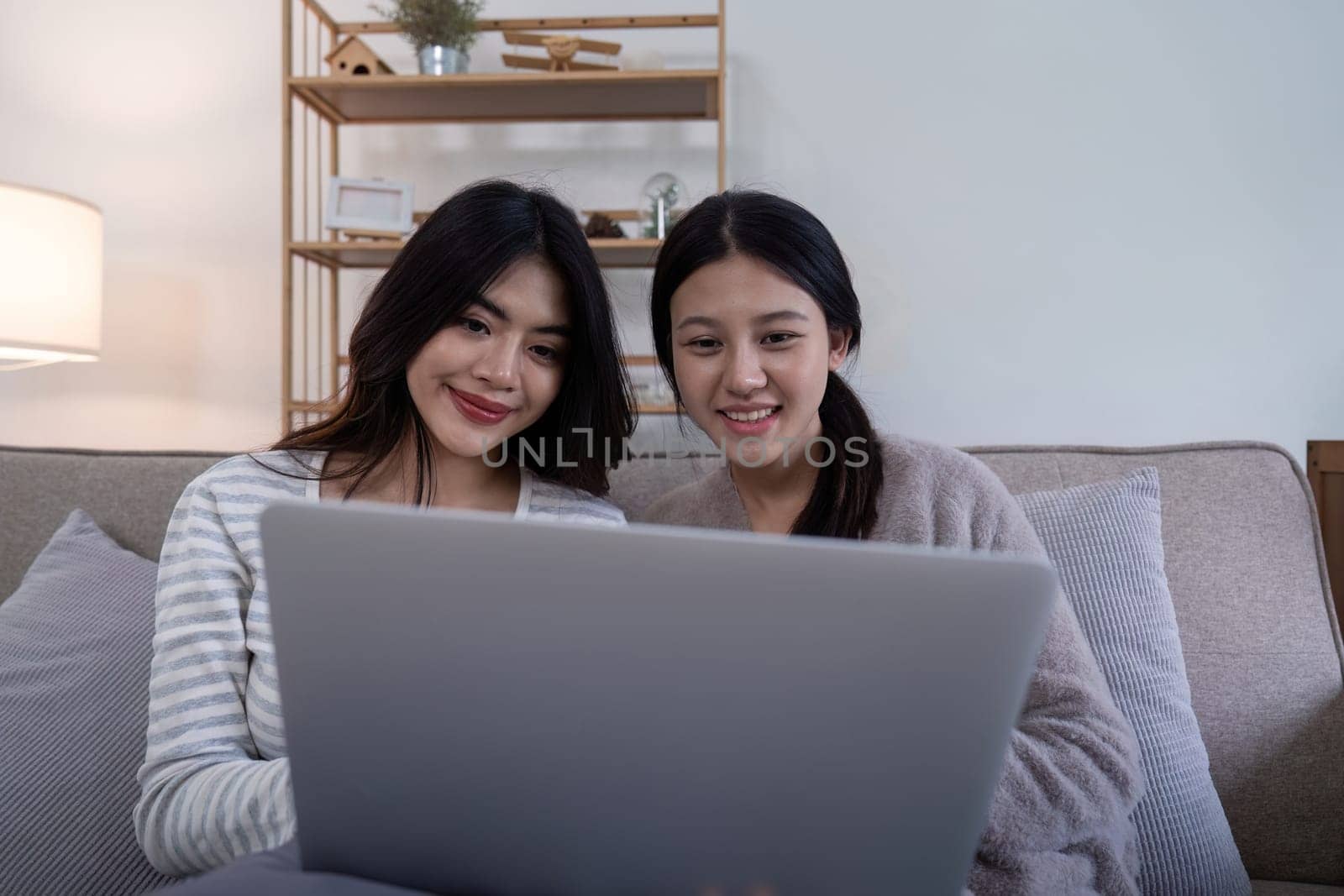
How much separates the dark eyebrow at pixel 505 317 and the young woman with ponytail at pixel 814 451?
139 mm

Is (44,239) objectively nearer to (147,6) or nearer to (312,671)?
(147,6)

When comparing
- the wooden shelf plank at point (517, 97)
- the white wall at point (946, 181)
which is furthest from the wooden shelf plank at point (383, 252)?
the wooden shelf plank at point (517, 97)

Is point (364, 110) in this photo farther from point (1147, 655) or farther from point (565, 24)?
point (1147, 655)

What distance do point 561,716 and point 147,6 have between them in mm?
2843

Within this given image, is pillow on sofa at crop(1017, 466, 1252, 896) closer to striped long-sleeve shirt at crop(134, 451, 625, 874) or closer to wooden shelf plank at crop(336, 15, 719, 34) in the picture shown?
striped long-sleeve shirt at crop(134, 451, 625, 874)

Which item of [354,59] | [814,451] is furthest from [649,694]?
[354,59]

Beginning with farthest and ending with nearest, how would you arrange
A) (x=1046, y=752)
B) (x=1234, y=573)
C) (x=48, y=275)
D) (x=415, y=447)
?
1. (x=48, y=275)
2. (x=1234, y=573)
3. (x=415, y=447)
4. (x=1046, y=752)

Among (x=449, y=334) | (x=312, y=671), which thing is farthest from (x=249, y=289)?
(x=312, y=671)

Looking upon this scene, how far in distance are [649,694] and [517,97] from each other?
2.16m

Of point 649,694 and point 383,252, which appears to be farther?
point 383,252

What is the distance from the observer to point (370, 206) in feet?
7.65

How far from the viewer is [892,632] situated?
40 centimetres

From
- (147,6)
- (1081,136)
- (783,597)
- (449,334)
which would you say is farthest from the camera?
(147,6)

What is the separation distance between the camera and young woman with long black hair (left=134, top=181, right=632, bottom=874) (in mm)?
871
